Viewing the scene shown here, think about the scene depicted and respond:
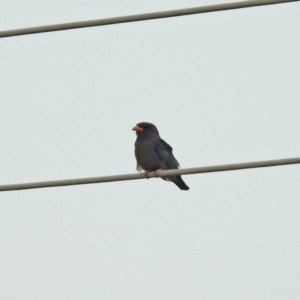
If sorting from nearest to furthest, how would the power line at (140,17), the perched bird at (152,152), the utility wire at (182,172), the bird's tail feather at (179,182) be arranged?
the power line at (140,17)
the utility wire at (182,172)
the perched bird at (152,152)
the bird's tail feather at (179,182)

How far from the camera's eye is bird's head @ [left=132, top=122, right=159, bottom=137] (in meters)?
13.1

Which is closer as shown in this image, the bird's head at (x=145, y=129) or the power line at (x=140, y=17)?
the power line at (x=140, y=17)

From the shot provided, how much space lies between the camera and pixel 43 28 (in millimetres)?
8250

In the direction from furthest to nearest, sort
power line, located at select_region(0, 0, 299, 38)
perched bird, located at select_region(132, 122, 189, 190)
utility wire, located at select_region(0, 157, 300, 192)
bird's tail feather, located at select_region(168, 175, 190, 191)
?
bird's tail feather, located at select_region(168, 175, 190, 191)
perched bird, located at select_region(132, 122, 189, 190)
utility wire, located at select_region(0, 157, 300, 192)
power line, located at select_region(0, 0, 299, 38)

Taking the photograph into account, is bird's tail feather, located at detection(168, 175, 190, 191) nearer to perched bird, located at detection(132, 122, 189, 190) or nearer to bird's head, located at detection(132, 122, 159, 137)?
perched bird, located at detection(132, 122, 189, 190)

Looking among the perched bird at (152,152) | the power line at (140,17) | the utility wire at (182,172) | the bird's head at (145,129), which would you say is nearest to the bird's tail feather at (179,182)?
the perched bird at (152,152)

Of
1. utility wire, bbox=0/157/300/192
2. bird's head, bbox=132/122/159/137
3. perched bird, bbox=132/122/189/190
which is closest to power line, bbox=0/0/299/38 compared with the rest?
utility wire, bbox=0/157/300/192

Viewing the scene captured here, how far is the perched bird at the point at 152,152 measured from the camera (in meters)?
12.6

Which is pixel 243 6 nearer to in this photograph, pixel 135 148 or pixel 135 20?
pixel 135 20

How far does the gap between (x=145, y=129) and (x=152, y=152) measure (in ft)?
1.68

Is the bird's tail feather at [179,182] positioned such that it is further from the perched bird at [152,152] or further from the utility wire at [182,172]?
the utility wire at [182,172]

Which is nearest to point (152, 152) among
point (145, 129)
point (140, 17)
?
point (145, 129)

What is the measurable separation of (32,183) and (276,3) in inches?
86.3

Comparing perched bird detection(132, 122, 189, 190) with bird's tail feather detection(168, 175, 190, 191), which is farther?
bird's tail feather detection(168, 175, 190, 191)
